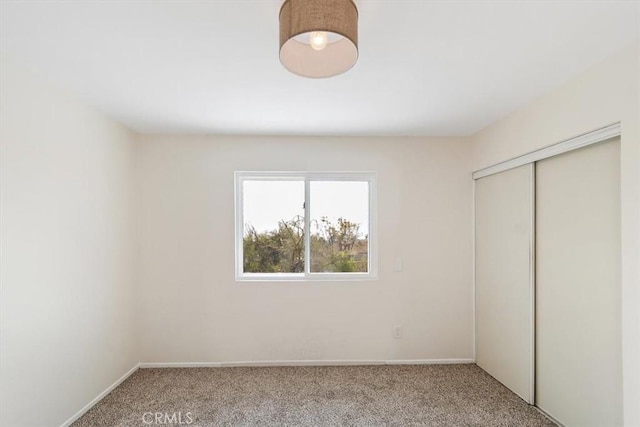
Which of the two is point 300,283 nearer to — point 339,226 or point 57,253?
point 339,226

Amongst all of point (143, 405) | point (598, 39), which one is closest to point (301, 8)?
point (598, 39)

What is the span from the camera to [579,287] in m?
2.21

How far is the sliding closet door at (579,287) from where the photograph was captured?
197 cm

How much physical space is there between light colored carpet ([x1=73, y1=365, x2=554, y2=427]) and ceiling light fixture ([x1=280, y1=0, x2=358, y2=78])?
7.78 feet

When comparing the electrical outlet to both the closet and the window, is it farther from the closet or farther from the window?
the closet

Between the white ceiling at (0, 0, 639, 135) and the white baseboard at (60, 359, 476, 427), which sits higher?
the white ceiling at (0, 0, 639, 135)

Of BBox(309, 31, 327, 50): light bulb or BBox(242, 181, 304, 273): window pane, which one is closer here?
BBox(309, 31, 327, 50): light bulb

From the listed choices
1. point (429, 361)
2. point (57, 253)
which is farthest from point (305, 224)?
point (57, 253)

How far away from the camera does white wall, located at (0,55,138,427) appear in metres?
1.92

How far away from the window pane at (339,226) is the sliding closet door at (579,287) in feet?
5.30

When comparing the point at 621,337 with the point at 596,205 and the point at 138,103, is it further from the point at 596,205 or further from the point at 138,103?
the point at 138,103

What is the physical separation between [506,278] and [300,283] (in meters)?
1.93

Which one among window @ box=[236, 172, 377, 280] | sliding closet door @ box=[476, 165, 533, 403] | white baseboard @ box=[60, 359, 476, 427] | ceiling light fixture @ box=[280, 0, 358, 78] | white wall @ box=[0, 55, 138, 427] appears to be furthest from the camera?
window @ box=[236, 172, 377, 280]

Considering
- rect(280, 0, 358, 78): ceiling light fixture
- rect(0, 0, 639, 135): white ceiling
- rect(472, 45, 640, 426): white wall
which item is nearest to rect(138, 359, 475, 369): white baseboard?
rect(472, 45, 640, 426): white wall
